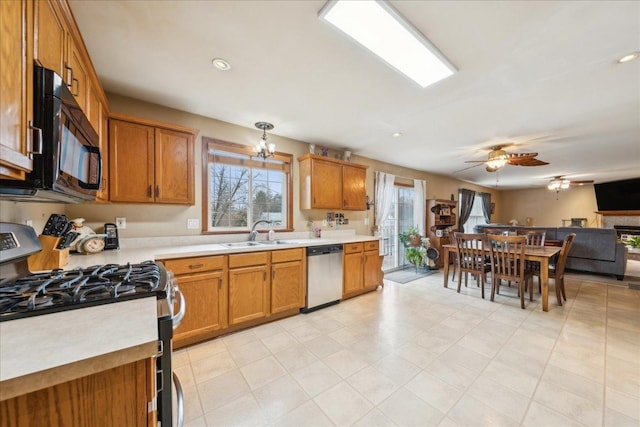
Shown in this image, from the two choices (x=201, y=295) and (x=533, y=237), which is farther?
(x=533, y=237)

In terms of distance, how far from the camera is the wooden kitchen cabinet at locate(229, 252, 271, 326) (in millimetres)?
2453

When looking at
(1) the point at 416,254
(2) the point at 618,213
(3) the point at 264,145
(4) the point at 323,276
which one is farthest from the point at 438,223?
(2) the point at 618,213

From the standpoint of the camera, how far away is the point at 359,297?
356 centimetres

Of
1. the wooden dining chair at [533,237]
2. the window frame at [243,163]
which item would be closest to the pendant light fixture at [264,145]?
the window frame at [243,163]

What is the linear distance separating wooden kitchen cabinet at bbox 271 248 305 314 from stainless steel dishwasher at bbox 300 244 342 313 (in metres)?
0.10

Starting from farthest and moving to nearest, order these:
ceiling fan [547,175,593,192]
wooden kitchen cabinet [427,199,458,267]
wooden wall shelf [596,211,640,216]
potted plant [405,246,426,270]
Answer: wooden wall shelf [596,211,640,216]
ceiling fan [547,175,593,192]
wooden kitchen cabinet [427,199,458,267]
potted plant [405,246,426,270]

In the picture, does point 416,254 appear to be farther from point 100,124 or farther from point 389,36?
point 100,124

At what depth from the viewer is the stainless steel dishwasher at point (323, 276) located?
2.99 meters

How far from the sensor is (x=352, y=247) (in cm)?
349

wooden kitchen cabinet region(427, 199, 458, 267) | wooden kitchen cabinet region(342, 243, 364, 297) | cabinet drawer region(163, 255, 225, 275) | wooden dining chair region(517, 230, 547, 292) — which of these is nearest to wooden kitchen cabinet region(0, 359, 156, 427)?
cabinet drawer region(163, 255, 225, 275)

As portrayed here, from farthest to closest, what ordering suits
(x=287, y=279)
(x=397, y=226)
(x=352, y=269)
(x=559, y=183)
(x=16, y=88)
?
(x=559, y=183) → (x=397, y=226) → (x=352, y=269) → (x=287, y=279) → (x=16, y=88)

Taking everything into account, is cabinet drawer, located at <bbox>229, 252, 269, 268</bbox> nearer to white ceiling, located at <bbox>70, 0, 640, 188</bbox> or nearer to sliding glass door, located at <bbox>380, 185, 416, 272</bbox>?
white ceiling, located at <bbox>70, 0, 640, 188</bbox>

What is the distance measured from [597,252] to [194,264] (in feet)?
23.1

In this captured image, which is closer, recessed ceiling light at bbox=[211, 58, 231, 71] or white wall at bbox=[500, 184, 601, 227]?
recessed ceiling light at bbox=[211, 58, 231, 71]
